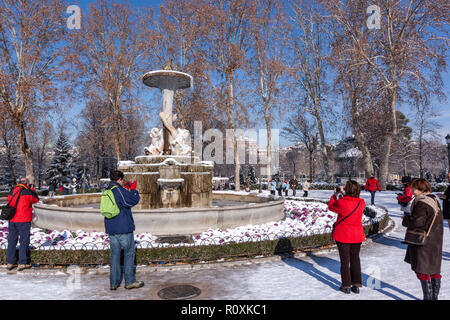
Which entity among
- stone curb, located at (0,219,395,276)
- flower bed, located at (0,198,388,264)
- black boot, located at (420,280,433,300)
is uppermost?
black boot, located at (420,280,433,300)

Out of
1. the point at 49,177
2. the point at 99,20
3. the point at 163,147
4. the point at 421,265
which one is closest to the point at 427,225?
the point at 421,265

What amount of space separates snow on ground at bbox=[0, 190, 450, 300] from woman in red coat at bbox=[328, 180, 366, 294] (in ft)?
0.86

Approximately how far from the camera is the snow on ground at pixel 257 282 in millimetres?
5016

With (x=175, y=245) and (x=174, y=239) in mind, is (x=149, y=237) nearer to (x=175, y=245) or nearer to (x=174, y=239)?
(x=174, y=239)

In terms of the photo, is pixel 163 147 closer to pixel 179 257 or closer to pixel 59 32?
pixel 179 257

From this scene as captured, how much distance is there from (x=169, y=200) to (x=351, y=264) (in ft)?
23.4

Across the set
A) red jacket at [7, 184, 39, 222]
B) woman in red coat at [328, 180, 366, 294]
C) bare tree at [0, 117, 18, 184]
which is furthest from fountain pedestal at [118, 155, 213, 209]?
bare tree at [0, 117, 18, 184]

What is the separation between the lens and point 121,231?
16.7 feet

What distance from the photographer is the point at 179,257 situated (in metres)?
6.72

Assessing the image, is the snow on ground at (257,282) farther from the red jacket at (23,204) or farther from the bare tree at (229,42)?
the bare tree at (229,42)

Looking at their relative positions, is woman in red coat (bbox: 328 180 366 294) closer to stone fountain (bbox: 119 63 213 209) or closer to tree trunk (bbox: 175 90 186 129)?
stone fountain (bbox: 119 63 213 209)

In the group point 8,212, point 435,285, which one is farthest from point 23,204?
point 435,285

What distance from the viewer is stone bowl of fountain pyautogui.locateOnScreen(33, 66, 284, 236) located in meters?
8.92

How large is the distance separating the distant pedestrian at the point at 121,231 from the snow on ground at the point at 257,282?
22 cm
